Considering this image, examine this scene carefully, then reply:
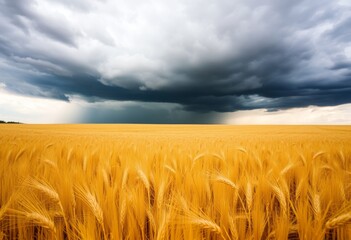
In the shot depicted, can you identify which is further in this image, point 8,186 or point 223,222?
point 8,186

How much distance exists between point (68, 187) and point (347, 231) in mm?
1811

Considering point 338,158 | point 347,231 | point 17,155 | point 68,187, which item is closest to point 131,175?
point 68,187

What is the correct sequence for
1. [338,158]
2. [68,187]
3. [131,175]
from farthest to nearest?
[338,158] < [131,175] < [68,187]

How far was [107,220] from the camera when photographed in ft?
3.85

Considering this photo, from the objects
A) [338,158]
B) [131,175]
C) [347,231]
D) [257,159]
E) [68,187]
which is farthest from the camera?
[338,158]

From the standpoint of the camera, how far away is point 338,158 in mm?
3465

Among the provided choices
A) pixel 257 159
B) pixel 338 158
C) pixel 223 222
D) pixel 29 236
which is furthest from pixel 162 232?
pixel 338 158

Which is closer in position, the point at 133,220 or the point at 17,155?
the point at 133,220

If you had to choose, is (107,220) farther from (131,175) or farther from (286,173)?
(286,173)

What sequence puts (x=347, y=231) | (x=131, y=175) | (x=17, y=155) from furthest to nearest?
(x=17, y=155)
(x=131, y=175)
(x=347, y=231)

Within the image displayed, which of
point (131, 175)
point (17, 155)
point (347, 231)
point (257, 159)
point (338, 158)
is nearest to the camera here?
point (347, 231)

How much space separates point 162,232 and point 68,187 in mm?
904

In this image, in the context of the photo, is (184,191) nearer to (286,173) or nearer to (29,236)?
(29,236)

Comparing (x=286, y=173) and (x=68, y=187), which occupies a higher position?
(x=68, y=187)
